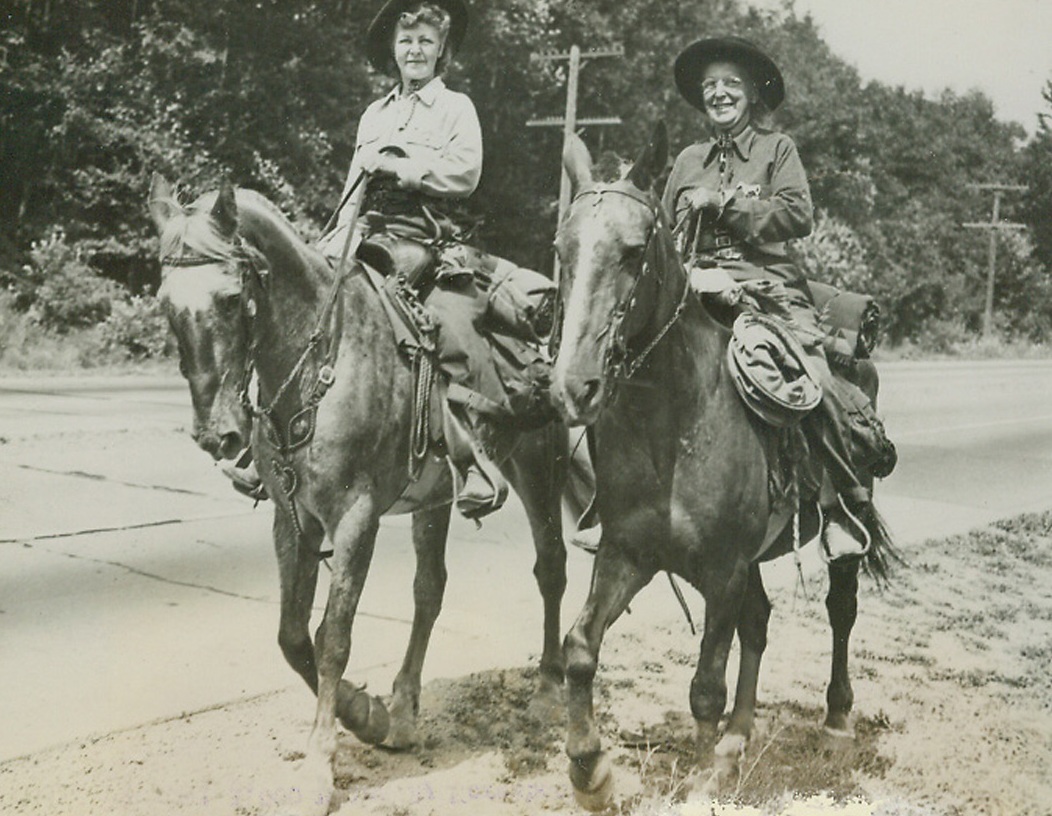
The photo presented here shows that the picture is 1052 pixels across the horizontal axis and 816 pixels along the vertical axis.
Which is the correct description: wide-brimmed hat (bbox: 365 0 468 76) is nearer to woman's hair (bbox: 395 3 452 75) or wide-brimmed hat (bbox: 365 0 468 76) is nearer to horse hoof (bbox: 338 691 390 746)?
woman's hair (bbox: 395 3 452 75)

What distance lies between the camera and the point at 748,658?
511 centimetres

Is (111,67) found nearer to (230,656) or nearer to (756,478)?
(230,656)

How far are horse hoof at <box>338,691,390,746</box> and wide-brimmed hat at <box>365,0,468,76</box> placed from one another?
9.84 feet

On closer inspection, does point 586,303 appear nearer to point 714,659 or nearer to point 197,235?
point 197,235

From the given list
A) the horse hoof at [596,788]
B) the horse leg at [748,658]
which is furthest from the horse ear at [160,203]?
the horse leg at [748,658]

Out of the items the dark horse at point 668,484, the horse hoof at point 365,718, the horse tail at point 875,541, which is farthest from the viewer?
the horse tail at point 875,541

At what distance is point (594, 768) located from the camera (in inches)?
166

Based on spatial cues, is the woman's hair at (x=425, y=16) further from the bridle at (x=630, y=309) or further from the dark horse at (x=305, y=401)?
the bridle at (x=630, y=309)

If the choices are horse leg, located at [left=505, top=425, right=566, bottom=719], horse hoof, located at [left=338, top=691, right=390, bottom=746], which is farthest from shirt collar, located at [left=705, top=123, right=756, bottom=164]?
horse hoof, located at [left=338, top=691, right=390, bottom=746]

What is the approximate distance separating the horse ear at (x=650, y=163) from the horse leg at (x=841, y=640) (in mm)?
2294

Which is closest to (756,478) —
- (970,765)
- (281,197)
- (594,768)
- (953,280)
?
(594,768)

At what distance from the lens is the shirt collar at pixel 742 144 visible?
4.98 metres

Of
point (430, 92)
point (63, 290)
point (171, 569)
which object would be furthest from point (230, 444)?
point (63, 290)

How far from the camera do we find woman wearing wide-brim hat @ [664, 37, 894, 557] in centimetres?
477
